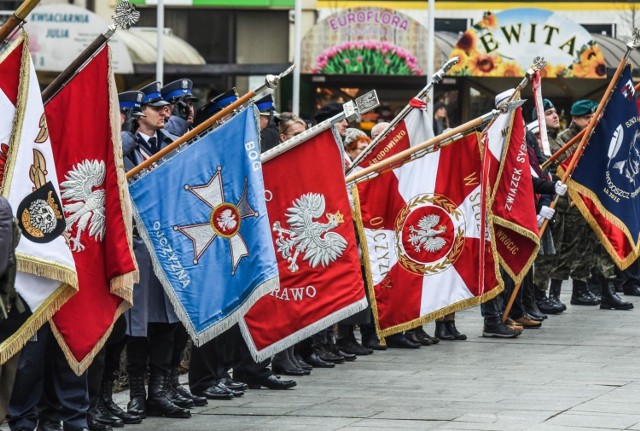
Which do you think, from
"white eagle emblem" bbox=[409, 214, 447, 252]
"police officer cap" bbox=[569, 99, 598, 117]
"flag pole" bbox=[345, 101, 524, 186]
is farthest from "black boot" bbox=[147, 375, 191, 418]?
"police officer cap" bbox=[569, 99, 598, 117]

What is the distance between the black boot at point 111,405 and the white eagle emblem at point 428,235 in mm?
3704

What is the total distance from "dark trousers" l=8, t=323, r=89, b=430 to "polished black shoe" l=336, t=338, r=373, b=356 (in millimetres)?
4238

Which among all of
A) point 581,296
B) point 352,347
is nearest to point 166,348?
point 352,347

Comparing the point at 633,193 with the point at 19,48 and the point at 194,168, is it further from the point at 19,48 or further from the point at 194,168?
the point at 19,48

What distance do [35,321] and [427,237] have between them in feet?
16.5

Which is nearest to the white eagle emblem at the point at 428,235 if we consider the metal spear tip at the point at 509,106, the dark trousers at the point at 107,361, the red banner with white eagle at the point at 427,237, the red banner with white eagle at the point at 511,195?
the red banner with white eagle at the point at 427,237

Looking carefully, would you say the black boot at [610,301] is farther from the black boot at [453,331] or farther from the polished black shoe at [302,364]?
the polished black shoe at [302,364]

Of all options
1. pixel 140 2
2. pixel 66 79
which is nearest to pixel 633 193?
pixel 66 79

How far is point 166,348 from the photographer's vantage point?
8.97m

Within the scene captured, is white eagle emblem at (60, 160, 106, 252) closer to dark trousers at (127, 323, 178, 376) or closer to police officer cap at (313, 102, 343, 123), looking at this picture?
dark trousers at (127, 323, 178, 376)

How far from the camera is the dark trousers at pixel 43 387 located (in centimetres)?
790

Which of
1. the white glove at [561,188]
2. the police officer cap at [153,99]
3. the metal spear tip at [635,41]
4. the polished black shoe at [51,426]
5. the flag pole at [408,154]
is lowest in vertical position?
the polished black shoe at [51,426]

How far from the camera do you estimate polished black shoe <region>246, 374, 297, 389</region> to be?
10.1m

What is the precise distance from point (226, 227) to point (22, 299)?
1.74 metres
